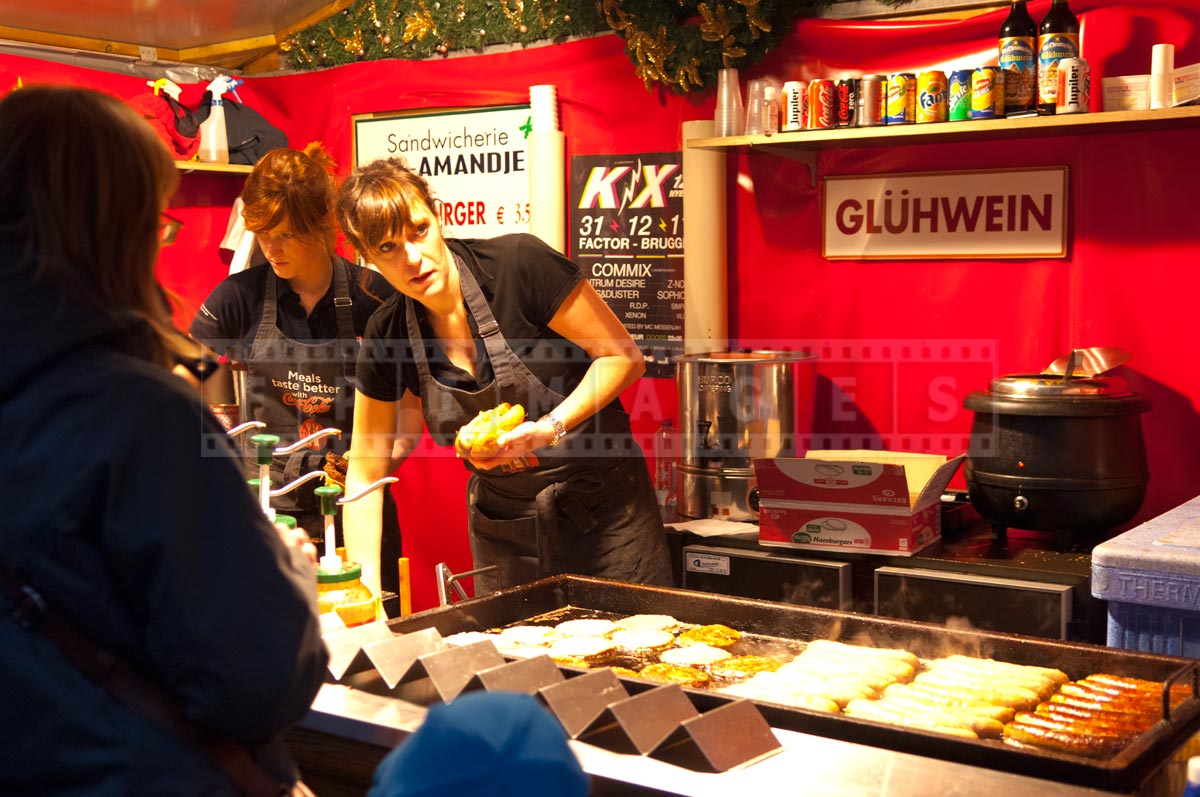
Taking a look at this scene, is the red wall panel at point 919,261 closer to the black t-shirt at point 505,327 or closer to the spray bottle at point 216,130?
the spray bottle at point 216,130

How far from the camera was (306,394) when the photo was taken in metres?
3.97

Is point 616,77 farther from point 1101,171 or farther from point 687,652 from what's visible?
point 687,652

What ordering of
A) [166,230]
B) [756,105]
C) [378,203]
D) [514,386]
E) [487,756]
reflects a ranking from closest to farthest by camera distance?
1. [487,756]
2. [166,230]
3. [378,203]
4. [514,386]
5. [756,105]

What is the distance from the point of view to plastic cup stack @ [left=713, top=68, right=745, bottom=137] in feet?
14.2

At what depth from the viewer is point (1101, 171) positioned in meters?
3.94

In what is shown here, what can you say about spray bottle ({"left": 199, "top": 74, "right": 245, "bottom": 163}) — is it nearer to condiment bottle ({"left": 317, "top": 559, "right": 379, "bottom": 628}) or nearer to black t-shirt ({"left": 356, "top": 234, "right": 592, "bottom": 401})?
black t-shirt ({"left": 356, "top": 234, "right": 592, "bottom": 401})

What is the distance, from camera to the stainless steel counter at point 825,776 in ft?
5.57

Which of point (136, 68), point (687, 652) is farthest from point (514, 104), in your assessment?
point (687, 652)

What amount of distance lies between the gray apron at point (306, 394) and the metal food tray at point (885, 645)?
3.84ft

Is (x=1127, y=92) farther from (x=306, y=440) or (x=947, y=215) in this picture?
(x=306, y=440)

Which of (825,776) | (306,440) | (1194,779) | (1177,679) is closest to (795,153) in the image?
(306,440)

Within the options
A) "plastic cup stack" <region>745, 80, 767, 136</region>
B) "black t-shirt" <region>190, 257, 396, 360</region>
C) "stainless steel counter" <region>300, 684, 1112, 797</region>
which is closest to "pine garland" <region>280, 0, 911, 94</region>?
"plastic cup stack" <region>745, 80, 767, 136</region>

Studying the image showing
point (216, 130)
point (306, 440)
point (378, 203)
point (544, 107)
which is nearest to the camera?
point (306, 440)

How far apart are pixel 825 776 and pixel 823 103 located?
8.90 ft
